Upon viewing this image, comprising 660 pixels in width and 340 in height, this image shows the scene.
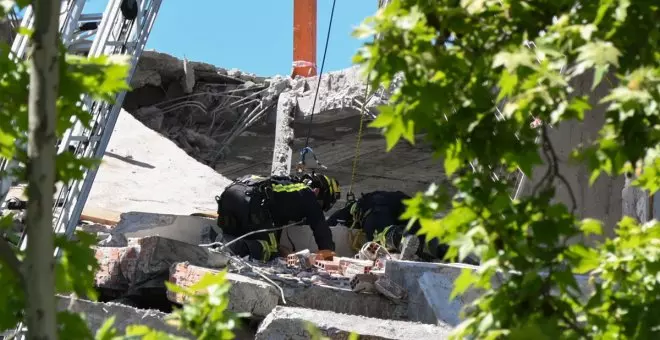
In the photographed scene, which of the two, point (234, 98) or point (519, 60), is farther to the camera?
point (234, 98)

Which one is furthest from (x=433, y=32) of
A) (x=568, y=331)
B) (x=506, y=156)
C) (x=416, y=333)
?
(x=416, y=333)

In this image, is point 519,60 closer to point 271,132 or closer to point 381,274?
point 381,274

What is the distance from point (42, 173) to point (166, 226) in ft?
26.2

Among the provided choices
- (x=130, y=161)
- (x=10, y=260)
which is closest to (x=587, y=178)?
(x=10, y=260)

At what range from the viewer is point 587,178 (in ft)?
25.0

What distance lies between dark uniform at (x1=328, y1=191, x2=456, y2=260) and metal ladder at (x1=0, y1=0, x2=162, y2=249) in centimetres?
283

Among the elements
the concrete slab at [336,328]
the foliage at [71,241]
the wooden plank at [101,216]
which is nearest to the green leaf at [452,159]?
the foliage at [71,241]

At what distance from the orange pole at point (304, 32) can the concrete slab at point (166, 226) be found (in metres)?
9.41

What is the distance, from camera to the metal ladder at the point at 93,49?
26.1 feet

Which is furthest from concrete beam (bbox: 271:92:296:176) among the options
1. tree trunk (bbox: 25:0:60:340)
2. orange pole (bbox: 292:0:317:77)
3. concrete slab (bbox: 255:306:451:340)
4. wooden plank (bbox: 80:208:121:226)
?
tree trunk (bbox: 25:0:60:340)

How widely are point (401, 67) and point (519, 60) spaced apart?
0.25 m

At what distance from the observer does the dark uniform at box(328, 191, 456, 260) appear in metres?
9.80

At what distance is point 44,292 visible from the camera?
2.05 meters

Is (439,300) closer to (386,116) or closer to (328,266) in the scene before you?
(328,266)
